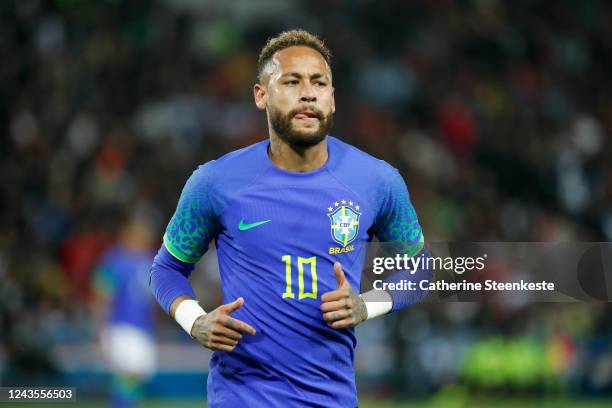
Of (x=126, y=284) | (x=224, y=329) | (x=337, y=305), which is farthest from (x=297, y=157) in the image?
(x=126, y=284)

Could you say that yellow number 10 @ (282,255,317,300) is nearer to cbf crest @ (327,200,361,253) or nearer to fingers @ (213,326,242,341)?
cbf crest @ (327,200,361,253)

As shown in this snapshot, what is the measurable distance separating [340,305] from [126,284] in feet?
23.5

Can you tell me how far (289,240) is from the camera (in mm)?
4266

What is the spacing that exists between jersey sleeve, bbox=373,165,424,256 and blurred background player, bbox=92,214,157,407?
21.4 feet

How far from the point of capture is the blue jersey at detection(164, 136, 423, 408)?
4.19m

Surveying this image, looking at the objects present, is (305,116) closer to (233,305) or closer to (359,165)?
(359,165)

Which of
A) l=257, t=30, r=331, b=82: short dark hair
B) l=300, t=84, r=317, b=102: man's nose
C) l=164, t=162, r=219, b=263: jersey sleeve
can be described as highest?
l=257, t=30, r=331, b=82: short dark hair

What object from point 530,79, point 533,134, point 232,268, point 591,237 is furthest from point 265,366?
point 530,79

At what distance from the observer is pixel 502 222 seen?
568 inches

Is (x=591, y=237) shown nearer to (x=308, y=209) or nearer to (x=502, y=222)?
(x=502, y=222)

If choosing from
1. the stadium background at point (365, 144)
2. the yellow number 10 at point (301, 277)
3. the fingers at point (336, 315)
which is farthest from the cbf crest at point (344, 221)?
the stadium background at point (365, 144)

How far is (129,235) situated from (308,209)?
6.70 m

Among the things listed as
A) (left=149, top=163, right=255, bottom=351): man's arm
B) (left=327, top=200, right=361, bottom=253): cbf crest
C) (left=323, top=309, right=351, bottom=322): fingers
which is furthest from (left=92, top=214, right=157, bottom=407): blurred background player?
(left=323, top=309, right=351, bottom=322): fingers

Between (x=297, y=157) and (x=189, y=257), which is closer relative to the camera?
(x=297, y=157)
